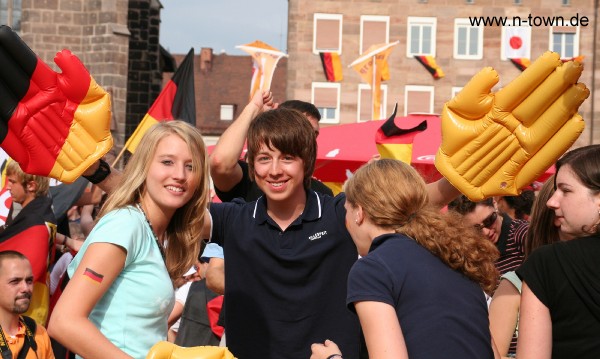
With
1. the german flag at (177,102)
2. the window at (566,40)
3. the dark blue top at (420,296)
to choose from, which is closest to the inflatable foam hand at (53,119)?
the dark blue top at (420,296)

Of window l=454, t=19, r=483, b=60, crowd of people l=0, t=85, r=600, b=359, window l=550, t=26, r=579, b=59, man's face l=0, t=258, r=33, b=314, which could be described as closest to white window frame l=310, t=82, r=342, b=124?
window l=454, t=19, r=483, b=60

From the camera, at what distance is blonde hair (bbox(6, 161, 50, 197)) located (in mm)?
7516

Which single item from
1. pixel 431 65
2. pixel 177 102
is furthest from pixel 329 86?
pixel 177 102

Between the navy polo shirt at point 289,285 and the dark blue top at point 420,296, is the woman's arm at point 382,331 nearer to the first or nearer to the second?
the dark blue top at point 420,296

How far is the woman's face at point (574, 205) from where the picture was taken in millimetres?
3416

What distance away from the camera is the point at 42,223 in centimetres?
758

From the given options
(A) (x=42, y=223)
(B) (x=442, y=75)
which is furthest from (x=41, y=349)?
(B) (x=442, y=75)

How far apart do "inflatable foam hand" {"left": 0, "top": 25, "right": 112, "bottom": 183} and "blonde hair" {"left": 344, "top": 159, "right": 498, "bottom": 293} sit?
1436 mm

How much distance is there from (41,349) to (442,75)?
110 feet

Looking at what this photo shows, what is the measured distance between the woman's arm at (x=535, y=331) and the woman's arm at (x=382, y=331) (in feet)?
1.54

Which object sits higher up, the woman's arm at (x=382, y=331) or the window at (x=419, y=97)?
the window at (x=419, y=97)

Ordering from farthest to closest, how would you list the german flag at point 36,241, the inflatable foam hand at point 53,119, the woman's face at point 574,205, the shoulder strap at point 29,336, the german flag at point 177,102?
the german flag at point 177,102 < the german flag at point 36,241 < the shoulder strap at point 29,336 < the inflatable foam hand at point 53,119 < the woman's face at point 574,205

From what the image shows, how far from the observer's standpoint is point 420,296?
3.21m

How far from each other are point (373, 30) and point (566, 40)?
734 centimetres
